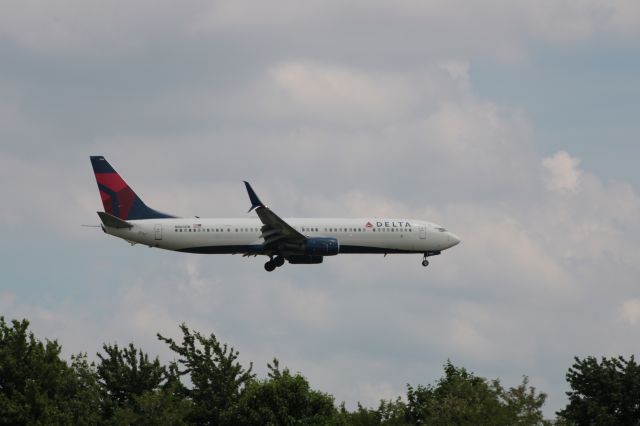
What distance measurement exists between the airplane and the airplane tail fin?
0.09 metres

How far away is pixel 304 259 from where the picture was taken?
11288 centimetres

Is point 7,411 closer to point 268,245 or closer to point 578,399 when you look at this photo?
point 268,245

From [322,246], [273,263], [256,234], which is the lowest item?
[273,263]

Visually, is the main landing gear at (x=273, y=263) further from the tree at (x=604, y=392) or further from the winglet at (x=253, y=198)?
the tree at (x=604, y=392)

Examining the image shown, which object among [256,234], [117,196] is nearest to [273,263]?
[256,234]

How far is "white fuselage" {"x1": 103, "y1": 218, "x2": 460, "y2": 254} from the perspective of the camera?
11025 cm

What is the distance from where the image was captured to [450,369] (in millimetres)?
110312

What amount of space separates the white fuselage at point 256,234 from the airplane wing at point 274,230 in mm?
1153

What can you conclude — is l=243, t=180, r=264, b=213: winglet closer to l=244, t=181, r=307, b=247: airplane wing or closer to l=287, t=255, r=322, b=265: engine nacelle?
l=244, t=181, r=307, b=247: airplane wing

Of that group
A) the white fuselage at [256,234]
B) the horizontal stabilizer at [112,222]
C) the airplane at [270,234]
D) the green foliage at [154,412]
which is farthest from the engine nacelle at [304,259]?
the green foliage at [154,412]

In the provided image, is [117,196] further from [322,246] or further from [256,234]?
[322,246]

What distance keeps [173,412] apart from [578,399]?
2866cm

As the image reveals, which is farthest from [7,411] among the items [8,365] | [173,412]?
[173,412]

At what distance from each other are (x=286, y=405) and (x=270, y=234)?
18.3 meters
